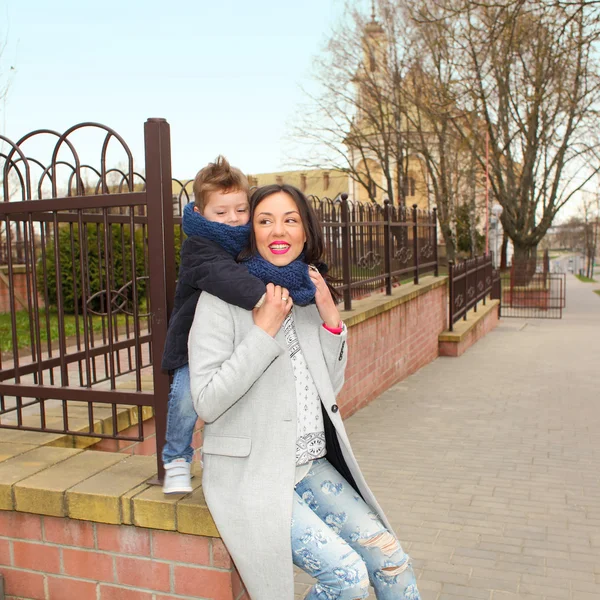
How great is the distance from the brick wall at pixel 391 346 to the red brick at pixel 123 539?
4.07 metres

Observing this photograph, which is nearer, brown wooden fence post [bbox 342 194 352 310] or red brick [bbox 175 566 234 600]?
red brick [bbox 175 566 234 600]

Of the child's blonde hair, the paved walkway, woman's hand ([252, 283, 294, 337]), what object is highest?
the child's blonde hair

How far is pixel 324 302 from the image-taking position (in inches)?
88.1

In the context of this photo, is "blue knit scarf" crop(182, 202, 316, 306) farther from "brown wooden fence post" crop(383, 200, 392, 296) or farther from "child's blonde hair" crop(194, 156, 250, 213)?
"brown wooden fence post" crop(383, 200, 392, 296)

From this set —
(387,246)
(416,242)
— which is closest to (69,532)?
(387,246)

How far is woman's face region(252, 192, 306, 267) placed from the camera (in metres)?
2.16

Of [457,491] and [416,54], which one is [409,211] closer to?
[457,491]

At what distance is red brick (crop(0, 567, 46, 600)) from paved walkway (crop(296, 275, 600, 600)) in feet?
4.02

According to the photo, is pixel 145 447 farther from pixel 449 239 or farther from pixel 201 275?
pixel 449 239

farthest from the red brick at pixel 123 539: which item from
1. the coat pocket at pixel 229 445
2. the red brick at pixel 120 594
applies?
the coat pocket at pixel 229 445

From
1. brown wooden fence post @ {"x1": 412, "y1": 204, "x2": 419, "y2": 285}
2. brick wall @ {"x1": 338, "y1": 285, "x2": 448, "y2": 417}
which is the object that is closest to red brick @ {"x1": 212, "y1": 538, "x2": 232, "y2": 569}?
brick wall @ {"x1": 338, "y1": 285, "x2": 448, "y2": 417}

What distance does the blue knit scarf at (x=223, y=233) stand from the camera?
2.20 metres

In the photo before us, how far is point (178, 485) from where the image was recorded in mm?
2322

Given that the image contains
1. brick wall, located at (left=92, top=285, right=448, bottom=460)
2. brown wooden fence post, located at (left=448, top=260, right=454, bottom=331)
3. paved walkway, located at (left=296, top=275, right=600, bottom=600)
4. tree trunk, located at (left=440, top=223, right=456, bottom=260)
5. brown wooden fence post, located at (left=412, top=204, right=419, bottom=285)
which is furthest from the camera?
tree trunk, located at (left=440, top=223, right=456, bottom=260)
